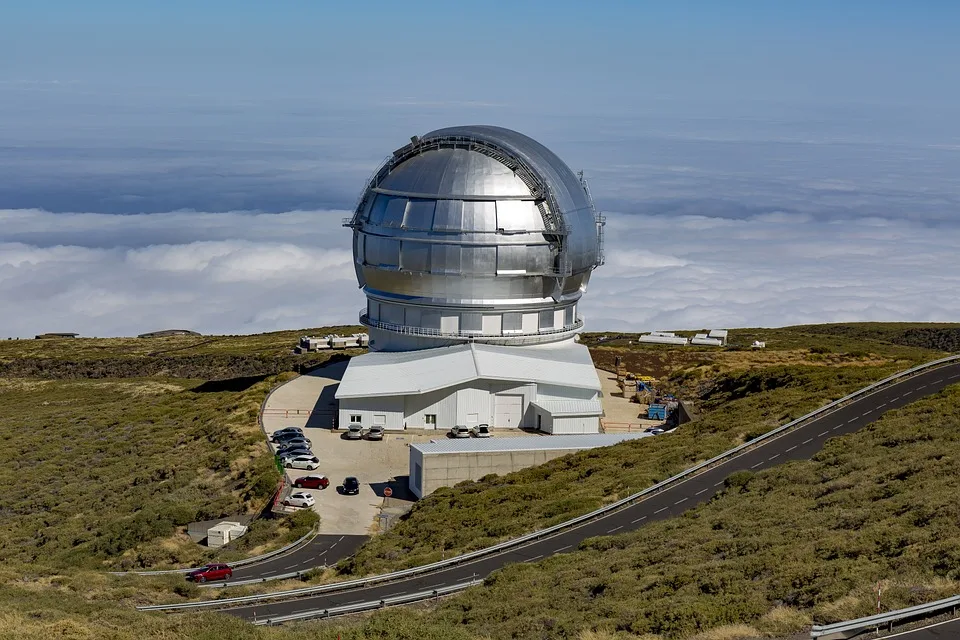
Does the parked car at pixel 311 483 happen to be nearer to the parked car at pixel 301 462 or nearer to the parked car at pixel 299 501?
the parked car at pixel 299 501

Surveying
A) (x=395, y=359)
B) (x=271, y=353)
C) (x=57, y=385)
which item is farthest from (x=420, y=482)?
(x=271, y=353)

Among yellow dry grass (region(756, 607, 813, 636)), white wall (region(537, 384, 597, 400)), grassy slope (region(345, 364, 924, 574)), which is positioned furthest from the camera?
white wall (region(537, 384, 597, 400))

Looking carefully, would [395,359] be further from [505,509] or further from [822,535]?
[822,535]

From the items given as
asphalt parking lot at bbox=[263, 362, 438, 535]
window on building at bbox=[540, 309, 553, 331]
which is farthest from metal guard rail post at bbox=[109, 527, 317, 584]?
window on building at bbox=[540, 309, 553, 331]

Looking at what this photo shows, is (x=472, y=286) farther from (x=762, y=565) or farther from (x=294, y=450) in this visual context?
(x=762, y=565)

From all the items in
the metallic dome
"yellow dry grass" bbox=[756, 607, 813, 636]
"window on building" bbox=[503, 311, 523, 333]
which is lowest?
"yellow dry grass" bbox=[756, 607, 813, 636]

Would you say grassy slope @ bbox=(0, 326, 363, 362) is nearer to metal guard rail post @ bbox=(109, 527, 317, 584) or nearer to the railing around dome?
the railing around dome

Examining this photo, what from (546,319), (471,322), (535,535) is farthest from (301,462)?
(546,319)
